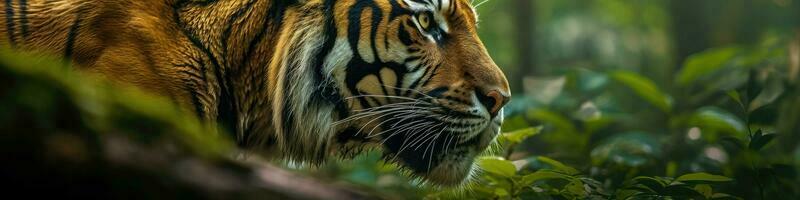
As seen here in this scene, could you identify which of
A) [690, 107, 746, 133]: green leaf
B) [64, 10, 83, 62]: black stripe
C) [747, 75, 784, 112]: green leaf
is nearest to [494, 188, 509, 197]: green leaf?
[64, 10, 83, 62]: black stripe

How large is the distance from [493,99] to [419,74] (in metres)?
0.21

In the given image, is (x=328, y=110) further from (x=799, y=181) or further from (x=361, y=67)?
(x=799, y=181)

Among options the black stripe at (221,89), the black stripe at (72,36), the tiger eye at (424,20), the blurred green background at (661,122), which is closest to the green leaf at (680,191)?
the blurred green background at (661,122)

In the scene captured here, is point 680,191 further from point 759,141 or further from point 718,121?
point 718,121

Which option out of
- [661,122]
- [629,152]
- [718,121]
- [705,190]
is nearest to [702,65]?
[718,121]

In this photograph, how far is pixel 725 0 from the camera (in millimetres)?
7348

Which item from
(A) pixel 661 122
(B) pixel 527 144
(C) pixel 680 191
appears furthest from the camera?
(A) pixel 661 122

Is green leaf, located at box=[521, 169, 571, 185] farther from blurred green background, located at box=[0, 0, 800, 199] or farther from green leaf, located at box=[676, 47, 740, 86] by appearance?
green leaf, located at box=[676, 47, 740, 86]

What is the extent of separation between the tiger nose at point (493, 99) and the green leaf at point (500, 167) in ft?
0.56

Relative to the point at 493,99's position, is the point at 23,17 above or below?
above

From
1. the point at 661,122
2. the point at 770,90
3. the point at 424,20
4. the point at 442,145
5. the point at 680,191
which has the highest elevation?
the point at 424,20

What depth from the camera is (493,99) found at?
2.28 meters

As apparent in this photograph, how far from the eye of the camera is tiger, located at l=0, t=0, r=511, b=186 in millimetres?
2129

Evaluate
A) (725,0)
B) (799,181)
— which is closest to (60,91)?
(799,181)
